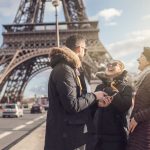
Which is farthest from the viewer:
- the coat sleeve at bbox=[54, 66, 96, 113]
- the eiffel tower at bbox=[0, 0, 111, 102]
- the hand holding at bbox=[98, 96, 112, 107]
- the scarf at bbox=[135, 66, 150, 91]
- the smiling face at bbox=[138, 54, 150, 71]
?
the eiffel tower at bbox=[0, 0, 111, 102]

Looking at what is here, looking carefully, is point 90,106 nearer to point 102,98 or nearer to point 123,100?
point 102,98

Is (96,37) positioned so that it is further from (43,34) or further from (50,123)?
(50,123)

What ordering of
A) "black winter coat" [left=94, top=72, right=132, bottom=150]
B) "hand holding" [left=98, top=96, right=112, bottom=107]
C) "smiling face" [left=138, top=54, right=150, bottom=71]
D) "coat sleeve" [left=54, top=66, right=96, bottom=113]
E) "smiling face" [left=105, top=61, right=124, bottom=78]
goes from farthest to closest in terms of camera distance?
"smiling face" [left=105, top=61, right=124, bottom=78]
"black winter coat" [left=94, top=72, right=132, bottom=150]
"smiling face" [left=138, top=54, right=150, bottom=71]
"hand holding" [left=98, top=96, right=112, bottom=107]
"coat sleeve" [left=54, top=66, right=96, bottom=113]

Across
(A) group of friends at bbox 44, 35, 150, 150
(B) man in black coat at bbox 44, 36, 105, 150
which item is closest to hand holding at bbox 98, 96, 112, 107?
(A) group of friends at bbox 44, 35, 150, 150

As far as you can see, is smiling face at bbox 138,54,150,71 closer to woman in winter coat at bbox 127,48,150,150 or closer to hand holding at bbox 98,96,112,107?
woman in winter coat at bbox 127,48,150,150

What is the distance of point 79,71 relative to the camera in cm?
436

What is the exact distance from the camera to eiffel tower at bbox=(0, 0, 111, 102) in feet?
169

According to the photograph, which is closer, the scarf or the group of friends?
the group of friends

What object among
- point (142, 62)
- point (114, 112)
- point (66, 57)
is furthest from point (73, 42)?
point (114, 112)

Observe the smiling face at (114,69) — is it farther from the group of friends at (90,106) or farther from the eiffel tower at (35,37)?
the eiffel tower at (35,37)

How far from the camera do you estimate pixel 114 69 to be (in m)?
5.22

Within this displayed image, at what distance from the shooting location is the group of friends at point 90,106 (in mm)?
4039

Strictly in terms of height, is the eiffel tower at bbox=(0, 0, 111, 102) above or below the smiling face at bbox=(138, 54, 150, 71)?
above

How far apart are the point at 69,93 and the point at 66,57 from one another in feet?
1.16
